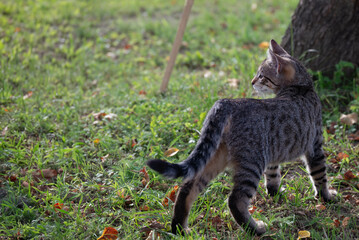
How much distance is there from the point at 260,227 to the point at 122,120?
7.02 feet

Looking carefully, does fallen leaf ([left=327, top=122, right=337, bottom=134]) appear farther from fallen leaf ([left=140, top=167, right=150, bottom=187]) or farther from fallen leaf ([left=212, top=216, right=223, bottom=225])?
fallen leaf ([left=140, top=167, right=150, bottom=187])

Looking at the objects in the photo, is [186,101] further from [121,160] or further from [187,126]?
[121,160]

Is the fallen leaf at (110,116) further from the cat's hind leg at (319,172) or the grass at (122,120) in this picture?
the cat's hind leg at (319,172)

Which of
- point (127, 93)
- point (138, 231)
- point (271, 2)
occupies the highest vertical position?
point (271, 2)

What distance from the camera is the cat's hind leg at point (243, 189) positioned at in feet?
9.25

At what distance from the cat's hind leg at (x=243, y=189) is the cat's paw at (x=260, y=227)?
0.36 feet

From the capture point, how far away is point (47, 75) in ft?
18.6

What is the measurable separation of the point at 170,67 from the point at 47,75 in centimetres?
199

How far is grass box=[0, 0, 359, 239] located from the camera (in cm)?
308

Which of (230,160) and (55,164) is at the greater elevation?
(230,160)

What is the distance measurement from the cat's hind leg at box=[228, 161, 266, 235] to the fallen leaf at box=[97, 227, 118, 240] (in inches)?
35.5

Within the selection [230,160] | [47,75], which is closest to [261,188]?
[230,160]

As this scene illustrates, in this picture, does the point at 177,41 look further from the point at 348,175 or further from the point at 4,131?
the point at 348,175

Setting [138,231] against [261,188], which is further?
[261,188]
